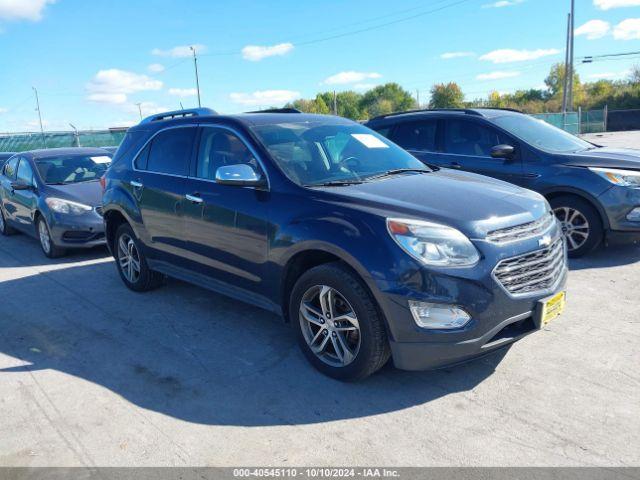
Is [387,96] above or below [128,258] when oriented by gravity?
above

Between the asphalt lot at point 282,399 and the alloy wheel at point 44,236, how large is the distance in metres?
3.04

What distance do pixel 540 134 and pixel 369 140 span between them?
3.33 metres

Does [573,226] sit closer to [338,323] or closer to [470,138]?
[470,138]

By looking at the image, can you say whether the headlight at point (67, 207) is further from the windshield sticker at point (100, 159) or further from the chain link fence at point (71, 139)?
the chain link fence at point (71, 139)

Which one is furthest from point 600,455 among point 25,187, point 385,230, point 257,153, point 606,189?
point 25,187

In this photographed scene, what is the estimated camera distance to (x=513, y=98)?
85.7m

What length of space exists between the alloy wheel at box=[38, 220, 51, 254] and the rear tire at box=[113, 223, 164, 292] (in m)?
2.32

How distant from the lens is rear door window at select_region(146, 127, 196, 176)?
4.85 meters

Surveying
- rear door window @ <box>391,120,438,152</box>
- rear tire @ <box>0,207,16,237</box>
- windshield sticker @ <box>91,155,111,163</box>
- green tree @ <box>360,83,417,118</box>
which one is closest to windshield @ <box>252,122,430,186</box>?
rear door window @ <box>391,120,438,152</box>

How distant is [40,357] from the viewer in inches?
167

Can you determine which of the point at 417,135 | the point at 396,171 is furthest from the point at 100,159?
the point at 396,171

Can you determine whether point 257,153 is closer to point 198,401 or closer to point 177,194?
point 177,194

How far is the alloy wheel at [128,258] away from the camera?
225 inches

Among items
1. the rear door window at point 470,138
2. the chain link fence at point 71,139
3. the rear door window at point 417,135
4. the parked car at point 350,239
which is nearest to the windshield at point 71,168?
the parked car at point 350,239
